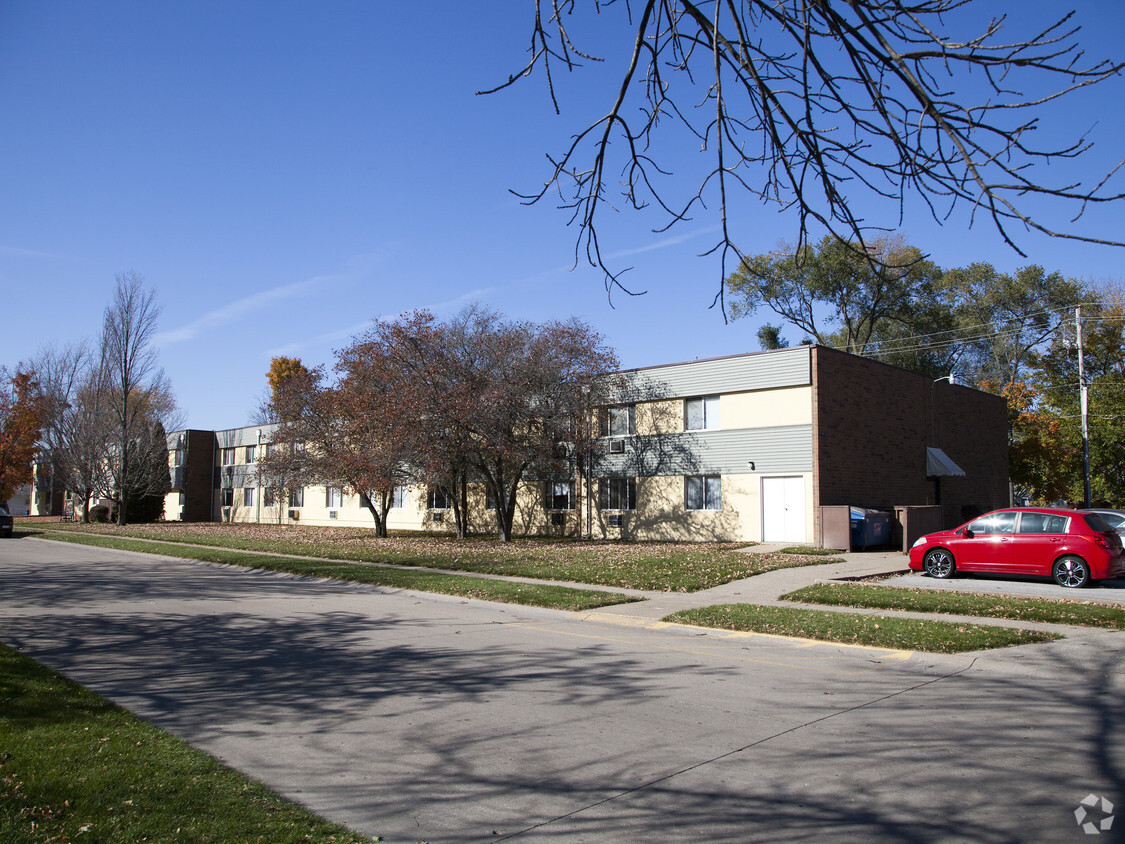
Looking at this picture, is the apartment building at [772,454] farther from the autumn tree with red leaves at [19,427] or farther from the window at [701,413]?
the autumn tree with red leaves at [19,427]

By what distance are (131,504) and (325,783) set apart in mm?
57420

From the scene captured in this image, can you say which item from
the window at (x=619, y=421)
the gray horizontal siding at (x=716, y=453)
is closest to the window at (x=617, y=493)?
the gray horizontal siding at (x=716, y=453)

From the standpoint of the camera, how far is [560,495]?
35812mm

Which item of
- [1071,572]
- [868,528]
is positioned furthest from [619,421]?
[1071,572]

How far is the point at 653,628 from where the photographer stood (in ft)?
40.6

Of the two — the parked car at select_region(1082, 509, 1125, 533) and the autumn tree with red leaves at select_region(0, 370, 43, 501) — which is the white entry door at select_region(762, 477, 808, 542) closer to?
the parked car at select_region(1082, 509, 1125, 533)

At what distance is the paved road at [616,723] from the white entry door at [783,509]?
16740mm

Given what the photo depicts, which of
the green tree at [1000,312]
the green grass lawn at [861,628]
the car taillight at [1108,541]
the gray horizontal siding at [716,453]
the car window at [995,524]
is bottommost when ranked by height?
the green grass lawn at [861,628]

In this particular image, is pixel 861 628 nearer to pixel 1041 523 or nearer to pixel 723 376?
pixel 1041 523

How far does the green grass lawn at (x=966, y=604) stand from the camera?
483 inches

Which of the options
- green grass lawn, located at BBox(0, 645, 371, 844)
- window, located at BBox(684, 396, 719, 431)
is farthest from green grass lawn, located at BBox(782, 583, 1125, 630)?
window, located at BBox(684, 396, 719, 431)

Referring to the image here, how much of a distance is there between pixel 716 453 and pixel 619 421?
498 centimetres

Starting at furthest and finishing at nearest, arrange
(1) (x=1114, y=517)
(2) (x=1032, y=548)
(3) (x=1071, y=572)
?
(1) (x=1114, y=517), (2) (x=1032, y=548), (3) (x=1071, y=572)

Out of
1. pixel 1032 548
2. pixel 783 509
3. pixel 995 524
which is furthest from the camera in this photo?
pixel 783 509
